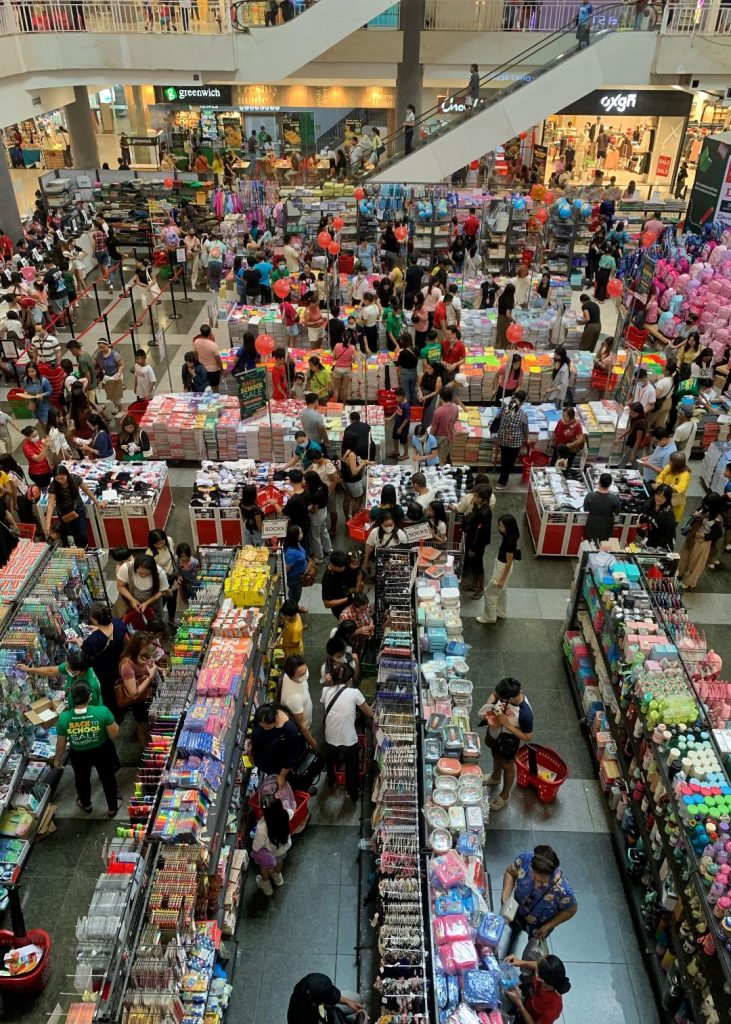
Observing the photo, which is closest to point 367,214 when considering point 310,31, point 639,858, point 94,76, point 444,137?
point 444,137

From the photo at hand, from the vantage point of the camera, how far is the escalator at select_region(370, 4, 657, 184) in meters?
20.1

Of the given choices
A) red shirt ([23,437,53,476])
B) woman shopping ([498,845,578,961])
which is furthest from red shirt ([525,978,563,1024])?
red shirt ([23,437,53,476])

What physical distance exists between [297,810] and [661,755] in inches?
117

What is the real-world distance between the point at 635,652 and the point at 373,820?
267 cm

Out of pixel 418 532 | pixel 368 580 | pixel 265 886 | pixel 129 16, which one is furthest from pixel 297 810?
pixel 129 16

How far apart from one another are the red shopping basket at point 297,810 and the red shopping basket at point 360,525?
12.5 ft

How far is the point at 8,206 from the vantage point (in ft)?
67.9

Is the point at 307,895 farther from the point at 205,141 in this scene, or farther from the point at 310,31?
the point at 205,141

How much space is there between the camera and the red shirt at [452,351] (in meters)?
13.2

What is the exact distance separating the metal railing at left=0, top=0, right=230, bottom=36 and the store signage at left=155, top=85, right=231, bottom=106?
319 cm

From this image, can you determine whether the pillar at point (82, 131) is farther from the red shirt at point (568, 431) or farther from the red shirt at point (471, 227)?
the red shirt at point (568, 431)

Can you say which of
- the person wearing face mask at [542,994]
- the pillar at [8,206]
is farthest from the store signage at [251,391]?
the pillar at [8,206]

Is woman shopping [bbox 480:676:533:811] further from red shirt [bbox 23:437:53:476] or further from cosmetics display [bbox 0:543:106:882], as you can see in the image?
red shirt [bbox 23:437:53:476]

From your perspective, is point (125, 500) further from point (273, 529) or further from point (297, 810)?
point (297, 810)
